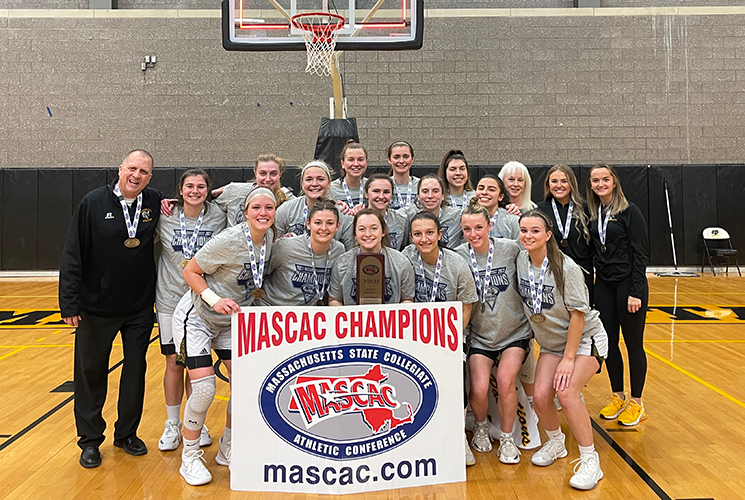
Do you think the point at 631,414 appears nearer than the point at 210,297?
No

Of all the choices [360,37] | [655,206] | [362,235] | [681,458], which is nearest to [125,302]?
[362,235]

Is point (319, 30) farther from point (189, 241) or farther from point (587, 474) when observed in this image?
point (587, 474)

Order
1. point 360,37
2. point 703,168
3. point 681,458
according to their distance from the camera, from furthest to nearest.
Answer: point 703,168 < point 360,37 < point 681,458

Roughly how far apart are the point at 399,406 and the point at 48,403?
10.9 feet

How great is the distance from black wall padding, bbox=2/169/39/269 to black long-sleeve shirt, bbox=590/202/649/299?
12253 mm

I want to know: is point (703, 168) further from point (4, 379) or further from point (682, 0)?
point (4, 379)

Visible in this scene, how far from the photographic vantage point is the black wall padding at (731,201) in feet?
41.5

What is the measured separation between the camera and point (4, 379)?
5.64 m

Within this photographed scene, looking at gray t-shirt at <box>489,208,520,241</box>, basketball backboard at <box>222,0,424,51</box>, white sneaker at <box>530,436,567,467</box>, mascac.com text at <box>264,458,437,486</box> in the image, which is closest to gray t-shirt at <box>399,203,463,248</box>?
gray t-shirt at <box>489,208,520,241</box>

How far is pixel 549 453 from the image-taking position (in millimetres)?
3605

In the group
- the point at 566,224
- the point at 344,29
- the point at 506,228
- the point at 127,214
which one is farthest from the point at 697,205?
the point at 127,214

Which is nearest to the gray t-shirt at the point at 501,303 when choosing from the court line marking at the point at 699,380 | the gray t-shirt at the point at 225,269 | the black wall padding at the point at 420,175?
the gray t-shirt at the point at 225,269

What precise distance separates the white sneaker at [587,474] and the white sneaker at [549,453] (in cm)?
25

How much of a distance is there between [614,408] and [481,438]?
4.29 ft
